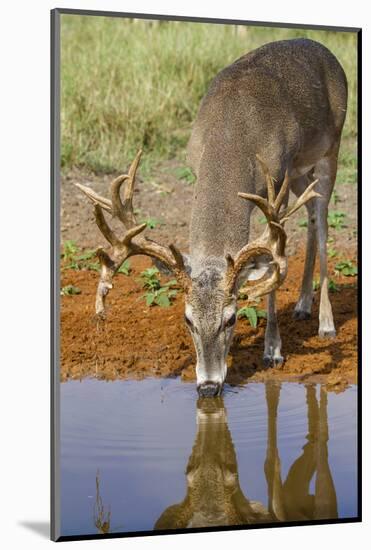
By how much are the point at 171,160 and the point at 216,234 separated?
3824 millimetres

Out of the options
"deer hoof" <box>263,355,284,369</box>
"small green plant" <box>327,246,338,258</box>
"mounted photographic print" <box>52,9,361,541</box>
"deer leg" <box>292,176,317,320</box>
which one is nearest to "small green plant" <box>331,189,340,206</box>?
"mounted photographic print" <box>52,9,361,541</box>

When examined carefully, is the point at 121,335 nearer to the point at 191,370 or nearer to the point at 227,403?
the point at 191,370

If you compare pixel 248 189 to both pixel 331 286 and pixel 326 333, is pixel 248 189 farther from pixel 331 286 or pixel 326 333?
pixel 331 286

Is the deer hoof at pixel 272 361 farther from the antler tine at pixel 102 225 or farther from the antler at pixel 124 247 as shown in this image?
the antler tine at pixel 102 225

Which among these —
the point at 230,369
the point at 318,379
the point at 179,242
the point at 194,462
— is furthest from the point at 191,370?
the point at 179,242

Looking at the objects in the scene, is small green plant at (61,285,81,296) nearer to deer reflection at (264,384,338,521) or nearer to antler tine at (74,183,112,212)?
antler tine at (74,183,112,212)

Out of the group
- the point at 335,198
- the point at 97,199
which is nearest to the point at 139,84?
the point at 335,198

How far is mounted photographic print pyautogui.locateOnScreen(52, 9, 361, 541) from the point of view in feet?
22.9

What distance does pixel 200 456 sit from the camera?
736cm

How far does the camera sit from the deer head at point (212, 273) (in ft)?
24.4

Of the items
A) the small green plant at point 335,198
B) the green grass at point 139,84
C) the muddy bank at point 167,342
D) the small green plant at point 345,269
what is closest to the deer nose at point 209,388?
the muddy bank at point 167,342

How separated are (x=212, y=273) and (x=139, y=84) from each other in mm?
3706

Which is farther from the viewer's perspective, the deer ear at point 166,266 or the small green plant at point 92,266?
the small green plant at point 92,266

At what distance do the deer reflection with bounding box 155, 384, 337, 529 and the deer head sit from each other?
240mm
